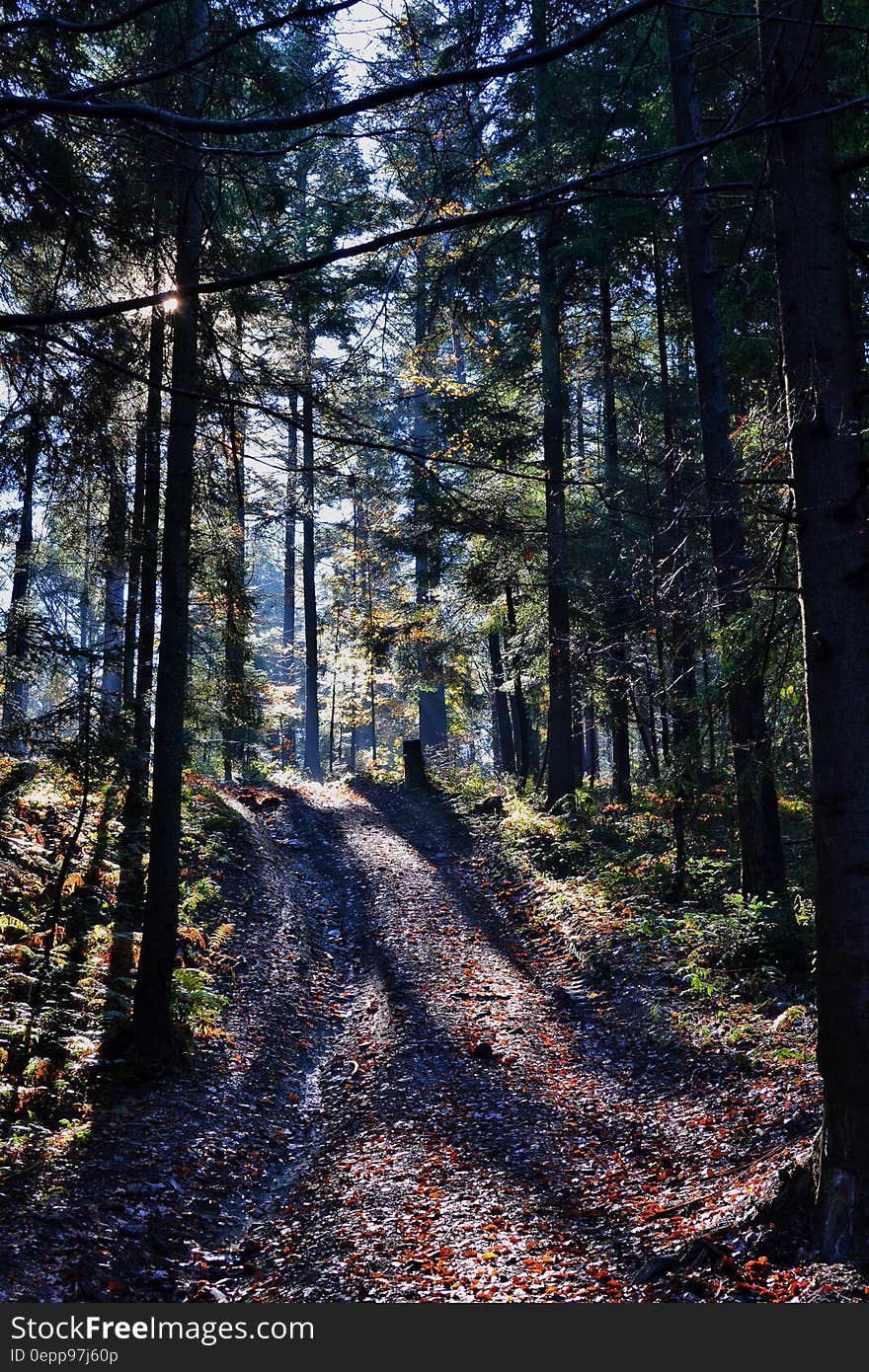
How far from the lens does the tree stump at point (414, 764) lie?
883 inches

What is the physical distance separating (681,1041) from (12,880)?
6.59 metres

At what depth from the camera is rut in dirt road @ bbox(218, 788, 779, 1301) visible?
4.92 meters

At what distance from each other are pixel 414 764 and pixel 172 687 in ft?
48.3

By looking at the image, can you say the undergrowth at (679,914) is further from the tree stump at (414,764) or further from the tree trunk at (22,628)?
the tree trunk at (22,628)

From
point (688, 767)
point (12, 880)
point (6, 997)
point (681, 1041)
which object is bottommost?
point (681, 1041)

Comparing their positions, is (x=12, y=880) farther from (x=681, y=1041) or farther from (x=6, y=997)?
(x=681, y=1041)

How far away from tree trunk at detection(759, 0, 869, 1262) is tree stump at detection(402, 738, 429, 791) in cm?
1808

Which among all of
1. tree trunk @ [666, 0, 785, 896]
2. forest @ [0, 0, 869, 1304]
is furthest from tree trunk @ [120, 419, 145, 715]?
tree trunk @ [666, 0, 785, 896]

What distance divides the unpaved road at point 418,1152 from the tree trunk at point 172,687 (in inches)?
41.2

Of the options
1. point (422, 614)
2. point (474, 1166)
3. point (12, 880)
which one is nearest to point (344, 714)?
point (422, 614)

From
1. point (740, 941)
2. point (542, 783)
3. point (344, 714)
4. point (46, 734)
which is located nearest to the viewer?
point (46, 734)

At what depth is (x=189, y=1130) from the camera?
6.62m

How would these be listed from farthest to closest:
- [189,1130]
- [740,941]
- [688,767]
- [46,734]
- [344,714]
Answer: [344,714] → [688,767] → [740,941] → [46,734] → [189,1130]

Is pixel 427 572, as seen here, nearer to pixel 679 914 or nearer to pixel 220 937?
pixel 220 937
